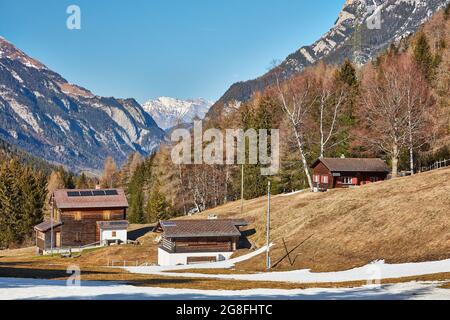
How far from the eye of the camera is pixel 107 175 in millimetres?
189125

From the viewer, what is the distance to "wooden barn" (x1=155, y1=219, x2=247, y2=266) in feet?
209

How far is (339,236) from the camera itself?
5184 centimetres

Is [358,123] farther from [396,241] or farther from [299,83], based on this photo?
[396,241]

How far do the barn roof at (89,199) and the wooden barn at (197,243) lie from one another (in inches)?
1043

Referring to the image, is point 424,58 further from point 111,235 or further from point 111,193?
point 111,235

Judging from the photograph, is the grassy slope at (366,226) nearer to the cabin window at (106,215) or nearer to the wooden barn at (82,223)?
the wooden barn at (82,223)

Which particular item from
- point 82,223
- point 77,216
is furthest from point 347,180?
point 77,216

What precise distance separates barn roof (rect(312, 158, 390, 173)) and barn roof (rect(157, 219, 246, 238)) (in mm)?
20156

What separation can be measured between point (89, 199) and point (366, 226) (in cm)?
5137

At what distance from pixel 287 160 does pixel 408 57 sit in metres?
28.2

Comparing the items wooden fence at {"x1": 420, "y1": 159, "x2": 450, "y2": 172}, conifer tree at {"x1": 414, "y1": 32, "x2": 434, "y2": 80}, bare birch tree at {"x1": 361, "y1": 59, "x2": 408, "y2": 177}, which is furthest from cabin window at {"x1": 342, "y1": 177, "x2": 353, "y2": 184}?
conifer tree at {"x1": 414, "y1": 32, "x2": 434, "y2": 80}

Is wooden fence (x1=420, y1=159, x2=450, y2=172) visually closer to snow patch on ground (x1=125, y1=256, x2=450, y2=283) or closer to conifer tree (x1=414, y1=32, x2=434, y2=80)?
conifer tree (x1=414, y1=32, x2=434, y2=80)

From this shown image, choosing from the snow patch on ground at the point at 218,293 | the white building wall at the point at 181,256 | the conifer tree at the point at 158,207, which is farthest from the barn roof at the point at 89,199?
the snow patch on ground at the point at 218,293

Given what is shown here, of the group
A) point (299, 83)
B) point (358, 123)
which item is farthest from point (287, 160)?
point (299, 83)
